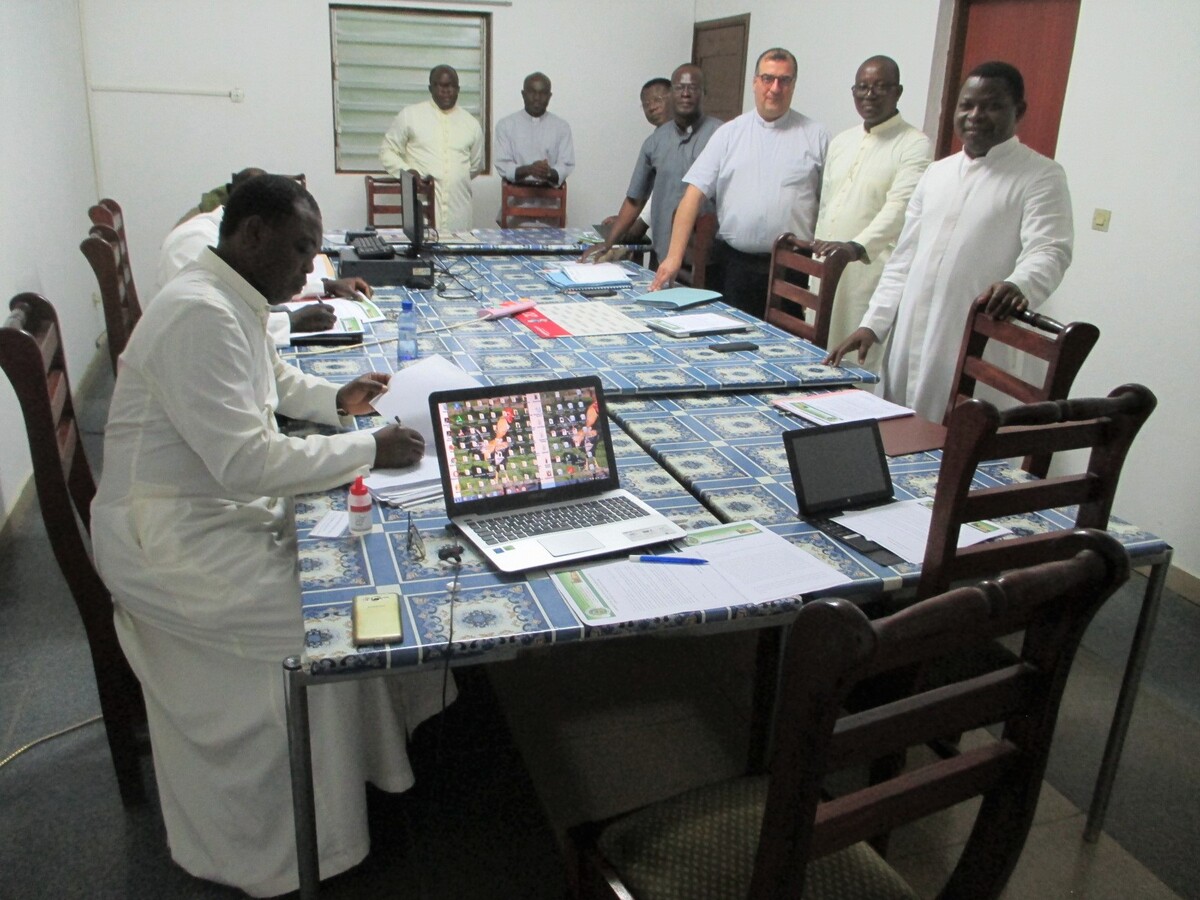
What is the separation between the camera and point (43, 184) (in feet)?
13.3

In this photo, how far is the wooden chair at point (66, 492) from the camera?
160 centimetres

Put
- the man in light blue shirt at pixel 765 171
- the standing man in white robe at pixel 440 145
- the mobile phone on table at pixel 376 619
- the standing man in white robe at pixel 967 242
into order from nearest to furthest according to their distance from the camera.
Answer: the mobile phone on table at pixel 376 619, the standing man in white robe at pixel 967 242, the man in light blue shirt at pixel 765 171, the standing man in white robe at pixel 440 145

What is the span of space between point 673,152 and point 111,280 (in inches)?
111

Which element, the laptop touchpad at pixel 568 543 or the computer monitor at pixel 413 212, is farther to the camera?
the computer monitor at pixel 413 212

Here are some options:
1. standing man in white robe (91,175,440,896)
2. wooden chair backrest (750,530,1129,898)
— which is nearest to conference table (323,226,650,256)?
standing man in white robe (91,175,440,896)

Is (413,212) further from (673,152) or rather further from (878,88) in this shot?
(878,88)

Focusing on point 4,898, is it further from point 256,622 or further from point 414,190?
point 414,190

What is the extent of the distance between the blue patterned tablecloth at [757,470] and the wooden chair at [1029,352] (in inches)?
7.0

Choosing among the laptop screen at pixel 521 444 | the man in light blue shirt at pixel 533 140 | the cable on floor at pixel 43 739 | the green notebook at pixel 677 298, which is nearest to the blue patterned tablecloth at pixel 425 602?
the laptop screen at pixel 521 444

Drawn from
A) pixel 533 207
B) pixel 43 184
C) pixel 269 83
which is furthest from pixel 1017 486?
pixel 269 83

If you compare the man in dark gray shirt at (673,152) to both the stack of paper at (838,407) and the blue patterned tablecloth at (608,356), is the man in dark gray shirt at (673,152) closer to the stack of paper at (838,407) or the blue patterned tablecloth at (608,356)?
the blue patterned tablecloth at (608,356)

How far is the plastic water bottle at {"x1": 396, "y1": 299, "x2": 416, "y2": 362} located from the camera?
2.57 meters

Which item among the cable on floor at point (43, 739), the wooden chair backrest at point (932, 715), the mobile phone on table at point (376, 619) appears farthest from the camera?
Answer: the cable on floor at point (43, 739)

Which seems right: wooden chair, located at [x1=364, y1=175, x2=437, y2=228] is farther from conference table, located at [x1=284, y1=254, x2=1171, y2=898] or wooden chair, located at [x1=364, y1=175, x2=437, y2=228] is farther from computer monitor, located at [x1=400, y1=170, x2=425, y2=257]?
conference table, located at [x1=284, y1=254, x2=1171, y2=898]
